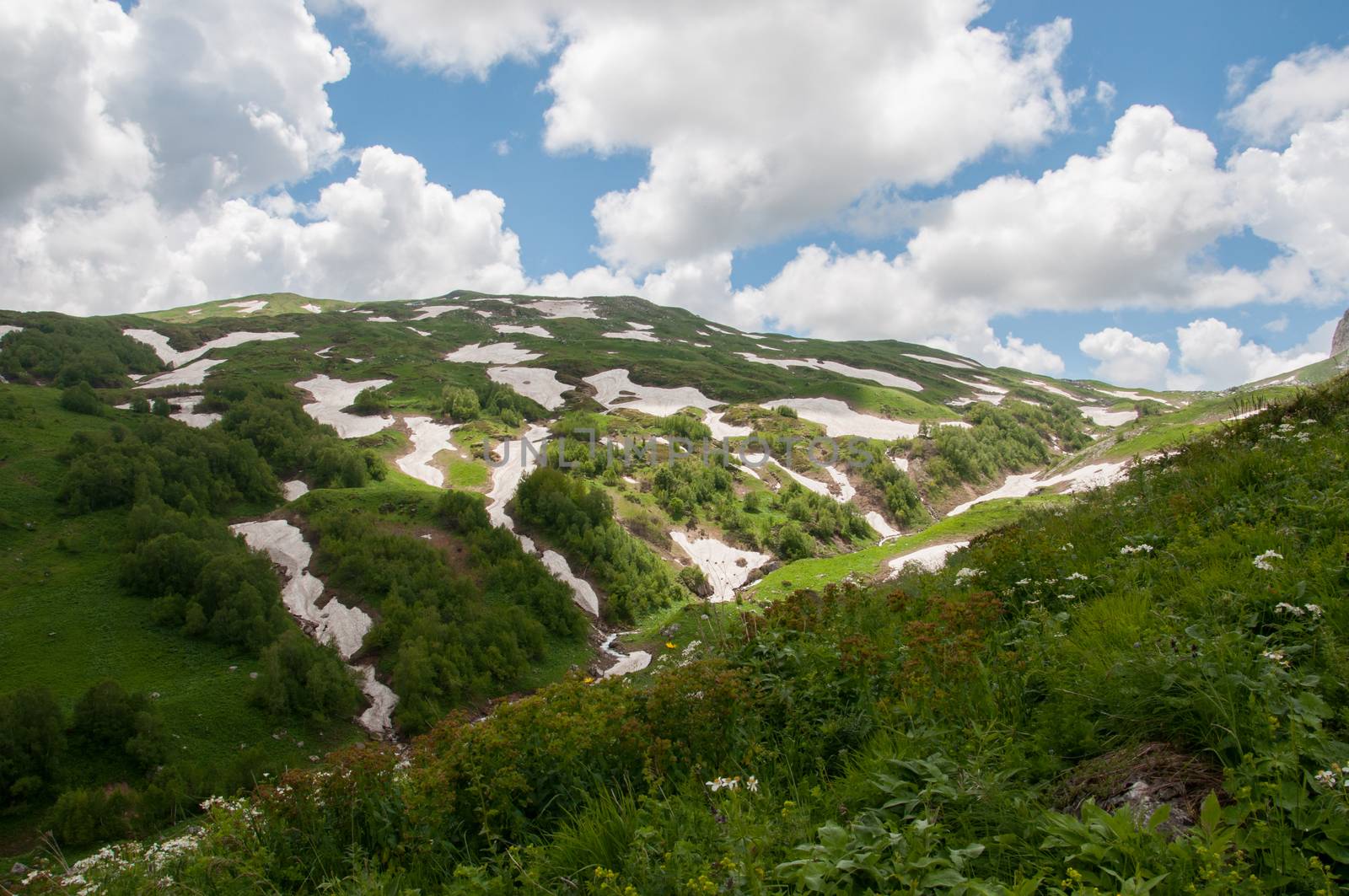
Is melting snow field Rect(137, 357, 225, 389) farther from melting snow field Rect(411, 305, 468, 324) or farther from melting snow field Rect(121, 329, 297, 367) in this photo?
melting snow field Rect(411, 305, 468, 324)

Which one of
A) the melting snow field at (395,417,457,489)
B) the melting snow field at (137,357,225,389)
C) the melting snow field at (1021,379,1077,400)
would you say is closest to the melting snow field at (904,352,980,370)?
the melting snow field at (1021,379,1077,400)

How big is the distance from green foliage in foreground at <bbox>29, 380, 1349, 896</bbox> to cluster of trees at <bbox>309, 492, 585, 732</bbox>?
88.9 feet

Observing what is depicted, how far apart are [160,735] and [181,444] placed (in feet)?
109

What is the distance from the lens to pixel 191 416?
67.2m

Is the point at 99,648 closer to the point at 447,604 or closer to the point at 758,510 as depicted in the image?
the point at 447,604

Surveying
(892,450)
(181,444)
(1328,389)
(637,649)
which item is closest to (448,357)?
(181,444)

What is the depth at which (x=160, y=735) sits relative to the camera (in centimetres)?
2497

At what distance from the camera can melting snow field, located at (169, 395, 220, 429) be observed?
213ft

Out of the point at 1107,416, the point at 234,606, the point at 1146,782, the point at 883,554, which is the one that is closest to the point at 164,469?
the point at 234,606

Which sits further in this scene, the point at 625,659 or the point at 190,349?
the point at 190,349

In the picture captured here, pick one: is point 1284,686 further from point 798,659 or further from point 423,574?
point 423,574

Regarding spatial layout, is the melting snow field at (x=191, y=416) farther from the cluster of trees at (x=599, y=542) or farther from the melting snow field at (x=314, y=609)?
the cluster of trees at (x=599, y=542)

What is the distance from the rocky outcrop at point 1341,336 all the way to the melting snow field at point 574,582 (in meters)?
173

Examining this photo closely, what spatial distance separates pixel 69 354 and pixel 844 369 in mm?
139085
